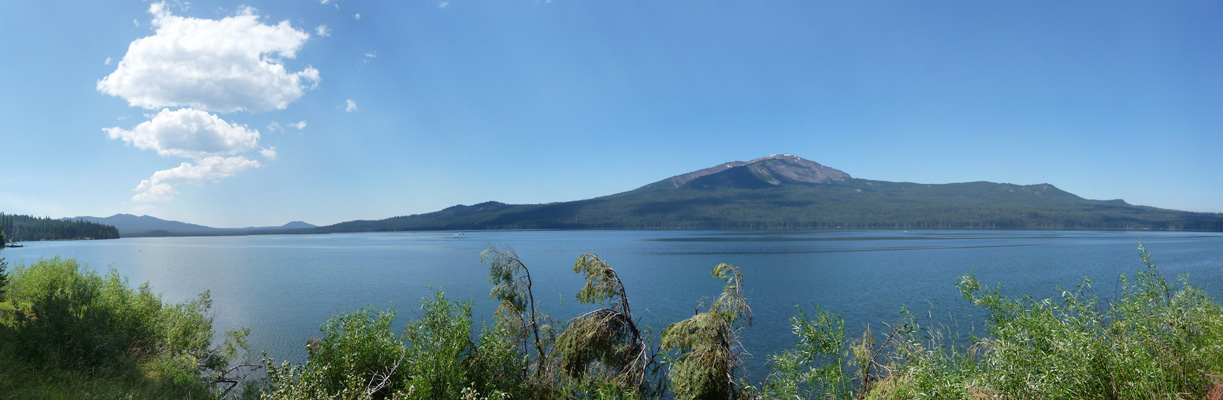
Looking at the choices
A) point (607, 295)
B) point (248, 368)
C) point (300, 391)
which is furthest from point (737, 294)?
point (248, 368)

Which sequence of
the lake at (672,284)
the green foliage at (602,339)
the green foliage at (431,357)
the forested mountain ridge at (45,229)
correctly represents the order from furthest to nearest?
the forested mountain ridge at (45,229) → the lake at (672,284) → the green foliage at (602,339) → the green foliage at (431,357)

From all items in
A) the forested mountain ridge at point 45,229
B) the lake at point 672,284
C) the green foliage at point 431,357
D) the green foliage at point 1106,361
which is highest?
the forested mountain ridge at point 45,229

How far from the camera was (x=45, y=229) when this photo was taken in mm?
162750

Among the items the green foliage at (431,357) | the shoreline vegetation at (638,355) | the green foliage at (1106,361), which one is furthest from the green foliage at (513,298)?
the green foliage at (1106,361)

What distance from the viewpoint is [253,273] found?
6419 cm

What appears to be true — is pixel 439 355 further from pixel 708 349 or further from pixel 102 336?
pixel 102 336

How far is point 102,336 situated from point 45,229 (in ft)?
708

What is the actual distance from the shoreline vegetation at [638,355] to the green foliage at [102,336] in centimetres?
9

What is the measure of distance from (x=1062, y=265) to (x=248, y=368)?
3216 inches

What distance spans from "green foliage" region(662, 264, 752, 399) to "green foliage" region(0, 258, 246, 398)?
38.7 feet

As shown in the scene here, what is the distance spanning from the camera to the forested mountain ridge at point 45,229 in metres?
150

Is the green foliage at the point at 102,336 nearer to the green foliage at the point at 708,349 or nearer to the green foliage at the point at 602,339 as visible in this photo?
the green foliage at the point at 602,339

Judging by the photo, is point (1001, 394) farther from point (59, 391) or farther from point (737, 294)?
point (59, 391)

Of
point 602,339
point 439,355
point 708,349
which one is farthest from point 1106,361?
point 439,355
